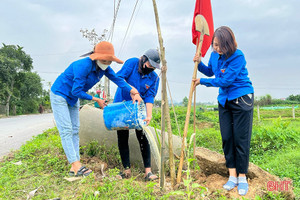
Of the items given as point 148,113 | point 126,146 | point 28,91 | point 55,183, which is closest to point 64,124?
point 55,183

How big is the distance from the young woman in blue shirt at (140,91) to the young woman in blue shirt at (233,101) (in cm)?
72

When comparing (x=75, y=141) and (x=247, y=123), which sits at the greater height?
(x=247, y=123)

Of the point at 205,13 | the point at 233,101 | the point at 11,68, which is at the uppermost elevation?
the point at 11,68

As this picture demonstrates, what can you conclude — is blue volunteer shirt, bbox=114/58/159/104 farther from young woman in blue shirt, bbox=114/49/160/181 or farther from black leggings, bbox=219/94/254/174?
black leggings, bbox=219/94/254/174

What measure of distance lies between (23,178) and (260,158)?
3.87 m

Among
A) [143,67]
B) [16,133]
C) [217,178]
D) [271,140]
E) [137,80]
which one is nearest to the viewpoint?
[217,178]

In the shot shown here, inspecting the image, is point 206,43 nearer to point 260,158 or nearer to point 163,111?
point 163,111

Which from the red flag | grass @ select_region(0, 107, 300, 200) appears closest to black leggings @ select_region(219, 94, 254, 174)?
grass @ select_region(0, 107, 300, 200)

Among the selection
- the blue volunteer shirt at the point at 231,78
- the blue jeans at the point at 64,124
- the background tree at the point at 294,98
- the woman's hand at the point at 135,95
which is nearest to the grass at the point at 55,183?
the blue jeans at the point at 64,124

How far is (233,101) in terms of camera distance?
2.48 m

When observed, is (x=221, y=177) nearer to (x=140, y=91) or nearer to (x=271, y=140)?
(x=140, y=91)

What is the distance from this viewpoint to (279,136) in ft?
17.2

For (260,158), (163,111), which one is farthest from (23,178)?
(260,158)

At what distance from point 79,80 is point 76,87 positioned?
0.08 m
